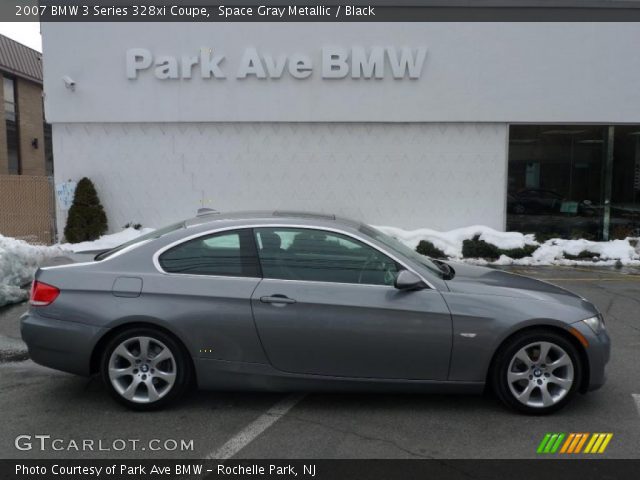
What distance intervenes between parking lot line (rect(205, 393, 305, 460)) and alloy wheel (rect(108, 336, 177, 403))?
0.68 meters

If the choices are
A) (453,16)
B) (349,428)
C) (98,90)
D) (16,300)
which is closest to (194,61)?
(98,90)

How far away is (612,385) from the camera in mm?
4938

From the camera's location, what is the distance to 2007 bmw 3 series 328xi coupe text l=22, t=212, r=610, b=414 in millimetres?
4180

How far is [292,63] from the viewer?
41.9 feet

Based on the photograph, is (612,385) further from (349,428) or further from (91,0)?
(91,0)

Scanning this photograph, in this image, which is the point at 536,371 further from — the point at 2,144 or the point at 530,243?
the point at 2,144

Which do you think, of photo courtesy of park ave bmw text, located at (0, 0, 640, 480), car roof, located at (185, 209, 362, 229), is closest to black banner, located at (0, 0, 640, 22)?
photo courtesy of park ave bmw text, located at (0, 0, 640, 480)

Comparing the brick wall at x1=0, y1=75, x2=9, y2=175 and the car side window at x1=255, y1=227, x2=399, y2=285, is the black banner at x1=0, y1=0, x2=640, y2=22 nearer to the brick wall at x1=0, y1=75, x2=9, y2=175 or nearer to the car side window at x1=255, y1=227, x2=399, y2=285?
the car side window at x1=255, y1=227, x2=399, y2=285

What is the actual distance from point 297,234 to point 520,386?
2.00 m

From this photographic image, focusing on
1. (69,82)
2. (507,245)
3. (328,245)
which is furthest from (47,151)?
(328,245)

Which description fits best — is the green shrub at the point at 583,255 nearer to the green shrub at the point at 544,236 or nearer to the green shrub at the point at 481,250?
the green shrub at the point at 544,236

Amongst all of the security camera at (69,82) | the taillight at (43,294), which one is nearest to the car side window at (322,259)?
the taillight at (43,294)

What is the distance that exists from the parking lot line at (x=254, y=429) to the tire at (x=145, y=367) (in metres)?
0.61
